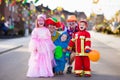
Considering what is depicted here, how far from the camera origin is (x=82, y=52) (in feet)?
39.1

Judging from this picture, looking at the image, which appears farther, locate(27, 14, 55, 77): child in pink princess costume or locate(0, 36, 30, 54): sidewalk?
locate(0, 36, 30, 54): sidewalk

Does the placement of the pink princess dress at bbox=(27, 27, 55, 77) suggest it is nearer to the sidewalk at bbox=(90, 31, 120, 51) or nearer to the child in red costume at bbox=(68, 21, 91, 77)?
the child in red costume at bbox=(68, 21, 91, 77)

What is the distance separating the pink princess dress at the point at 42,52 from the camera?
11.6m

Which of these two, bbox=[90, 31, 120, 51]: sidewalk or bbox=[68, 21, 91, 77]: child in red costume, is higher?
bbox=[68, 21, 91, 77]: child in red costume

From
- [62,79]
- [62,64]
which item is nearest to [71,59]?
[62,64]

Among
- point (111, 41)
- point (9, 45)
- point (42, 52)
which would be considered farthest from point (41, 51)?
point (111, 41)

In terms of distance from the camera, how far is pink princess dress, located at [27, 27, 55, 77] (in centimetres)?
1161

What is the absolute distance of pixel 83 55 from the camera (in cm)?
1193

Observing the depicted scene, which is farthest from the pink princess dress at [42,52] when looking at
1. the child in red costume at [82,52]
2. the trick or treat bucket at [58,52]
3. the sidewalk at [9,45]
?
the sidewalk at [9,45]

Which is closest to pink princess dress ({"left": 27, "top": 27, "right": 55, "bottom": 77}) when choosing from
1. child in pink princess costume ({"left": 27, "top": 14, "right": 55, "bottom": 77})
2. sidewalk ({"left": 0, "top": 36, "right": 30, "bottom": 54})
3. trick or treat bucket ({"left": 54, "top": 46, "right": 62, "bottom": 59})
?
child in pink princess costume ({"left": 27, "top": 14, "right": 55, "bottom": 77})

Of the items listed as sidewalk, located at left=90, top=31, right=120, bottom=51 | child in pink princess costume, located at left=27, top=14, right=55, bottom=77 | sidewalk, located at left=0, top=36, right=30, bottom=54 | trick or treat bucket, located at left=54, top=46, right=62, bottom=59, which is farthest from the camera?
sidewalk, located at left=90, top=31, right=120, bottom=51

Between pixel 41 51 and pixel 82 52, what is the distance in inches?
50.4

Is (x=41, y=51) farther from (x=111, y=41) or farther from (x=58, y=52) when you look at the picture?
(x=111, y=41)

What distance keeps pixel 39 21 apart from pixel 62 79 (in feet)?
6.51
